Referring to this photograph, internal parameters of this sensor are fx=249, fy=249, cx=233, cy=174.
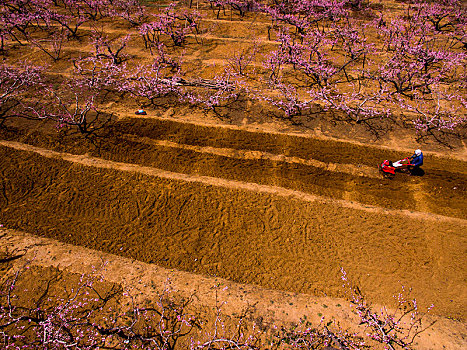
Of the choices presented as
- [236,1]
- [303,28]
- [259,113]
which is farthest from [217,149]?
[236,1]

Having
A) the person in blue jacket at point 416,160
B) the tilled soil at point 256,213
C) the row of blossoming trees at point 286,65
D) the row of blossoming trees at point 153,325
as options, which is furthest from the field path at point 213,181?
the row of blossoming trees at point 153,325

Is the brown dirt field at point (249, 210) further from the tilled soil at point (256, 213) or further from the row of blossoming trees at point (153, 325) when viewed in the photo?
the row of blossoming trees at point (153, 325)

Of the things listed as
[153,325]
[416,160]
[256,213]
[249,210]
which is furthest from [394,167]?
[153,325]

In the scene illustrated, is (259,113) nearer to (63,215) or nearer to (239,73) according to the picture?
(239,73)

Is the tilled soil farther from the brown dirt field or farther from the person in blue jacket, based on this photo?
the person in blue jacket

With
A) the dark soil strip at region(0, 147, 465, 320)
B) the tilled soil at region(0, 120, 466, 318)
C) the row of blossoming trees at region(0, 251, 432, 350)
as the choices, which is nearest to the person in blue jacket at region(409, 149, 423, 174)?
the tilled soil at region(0, 120, 466, 318)

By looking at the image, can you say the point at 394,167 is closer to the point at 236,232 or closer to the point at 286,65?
the point at 236,232
